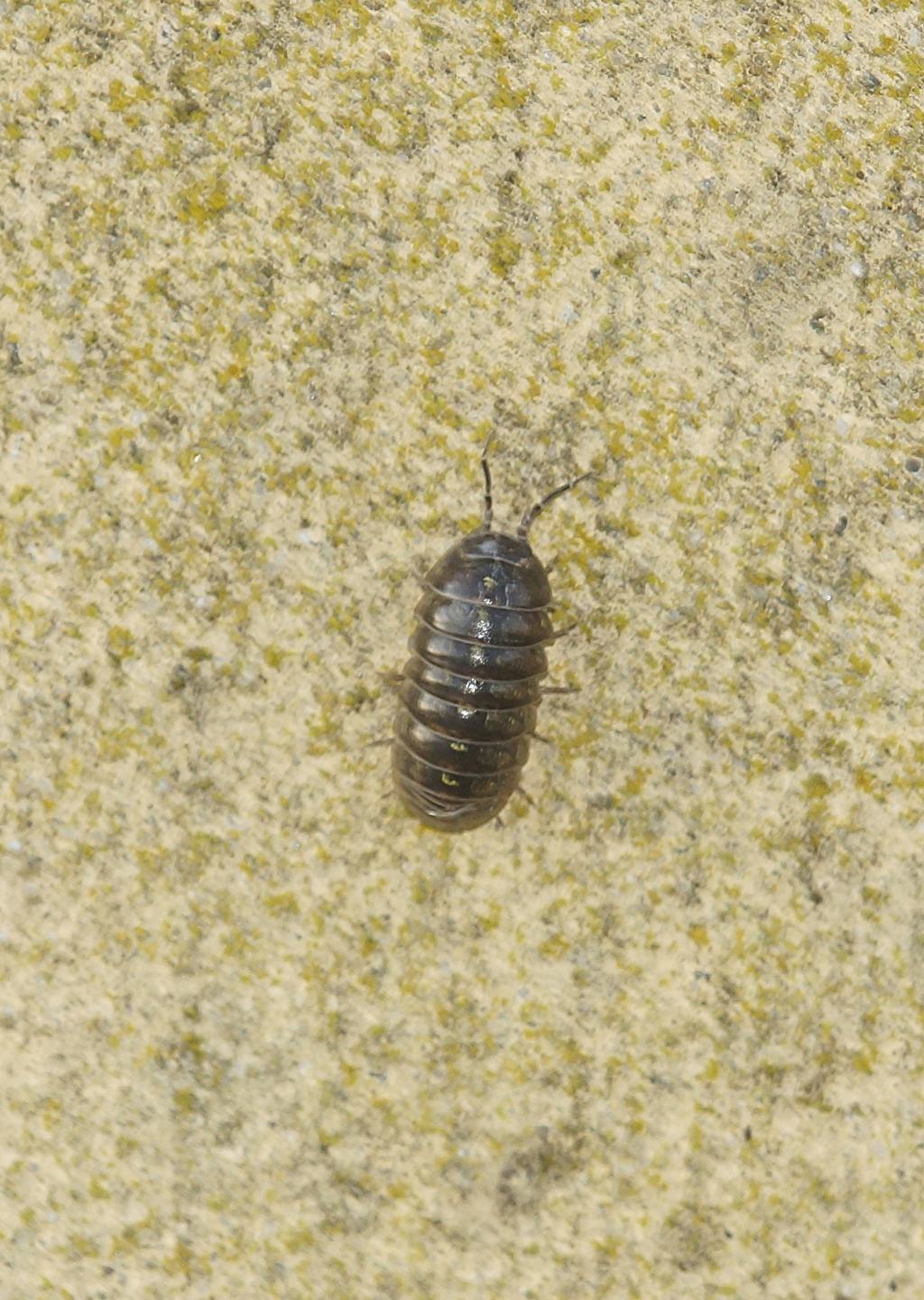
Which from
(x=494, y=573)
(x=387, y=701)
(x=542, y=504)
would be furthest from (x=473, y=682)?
(x=542, y=504)

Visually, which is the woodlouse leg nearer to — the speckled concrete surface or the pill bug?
the speckled concrete surface

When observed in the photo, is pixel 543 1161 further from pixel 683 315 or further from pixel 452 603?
pixel 683 315

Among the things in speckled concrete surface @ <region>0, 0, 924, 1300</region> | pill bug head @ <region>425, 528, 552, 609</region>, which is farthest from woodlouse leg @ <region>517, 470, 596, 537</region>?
pill bug head @ <region>425, 528, 552, 609</region>

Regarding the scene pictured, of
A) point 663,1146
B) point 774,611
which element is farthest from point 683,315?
point 663,1146

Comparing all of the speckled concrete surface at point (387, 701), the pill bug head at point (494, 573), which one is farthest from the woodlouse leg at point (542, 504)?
the pill bug head at point (494, 573)

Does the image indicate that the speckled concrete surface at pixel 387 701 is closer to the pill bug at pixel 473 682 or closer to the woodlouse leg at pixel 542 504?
the woodlouse leg at pixel 542 504

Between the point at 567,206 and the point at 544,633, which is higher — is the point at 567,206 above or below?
above
